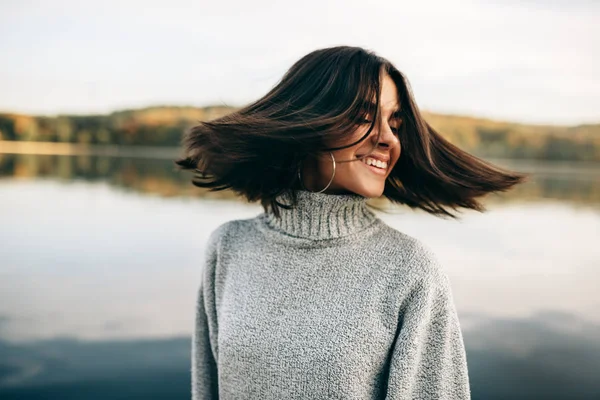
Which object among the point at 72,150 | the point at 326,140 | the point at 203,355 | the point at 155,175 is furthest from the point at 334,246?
the point at 72,150

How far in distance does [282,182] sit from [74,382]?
4.36 metres

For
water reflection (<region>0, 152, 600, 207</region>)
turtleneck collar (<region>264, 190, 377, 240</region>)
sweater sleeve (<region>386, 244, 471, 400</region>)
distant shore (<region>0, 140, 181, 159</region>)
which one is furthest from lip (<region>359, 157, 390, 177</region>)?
distant shore (<region>0, 140, 181, 159</region>)

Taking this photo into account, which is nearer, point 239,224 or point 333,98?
point 333,98

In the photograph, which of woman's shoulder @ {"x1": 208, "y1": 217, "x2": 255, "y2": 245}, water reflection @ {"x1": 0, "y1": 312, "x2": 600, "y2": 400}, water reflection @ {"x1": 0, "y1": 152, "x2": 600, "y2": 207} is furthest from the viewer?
water reflection @ {"x1": 0, "y1": 152, "x2": 600, "y2": 207}

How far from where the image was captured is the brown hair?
152cm

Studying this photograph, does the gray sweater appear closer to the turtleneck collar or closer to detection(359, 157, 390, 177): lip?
the turtleneck collar

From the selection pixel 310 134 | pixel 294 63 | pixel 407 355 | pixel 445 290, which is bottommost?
pixel 407 355

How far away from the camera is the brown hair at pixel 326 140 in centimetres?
152

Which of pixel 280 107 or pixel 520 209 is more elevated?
pixel 280 107

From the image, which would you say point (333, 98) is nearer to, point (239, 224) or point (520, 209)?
point (239, 224)

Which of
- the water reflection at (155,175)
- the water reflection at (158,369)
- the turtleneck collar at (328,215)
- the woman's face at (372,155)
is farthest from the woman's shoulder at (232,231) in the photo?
the water reflection at (155,175)

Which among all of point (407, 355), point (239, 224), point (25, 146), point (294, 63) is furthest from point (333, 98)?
point (25, 146)

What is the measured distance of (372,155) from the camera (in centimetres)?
152

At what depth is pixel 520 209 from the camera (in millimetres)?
15680
